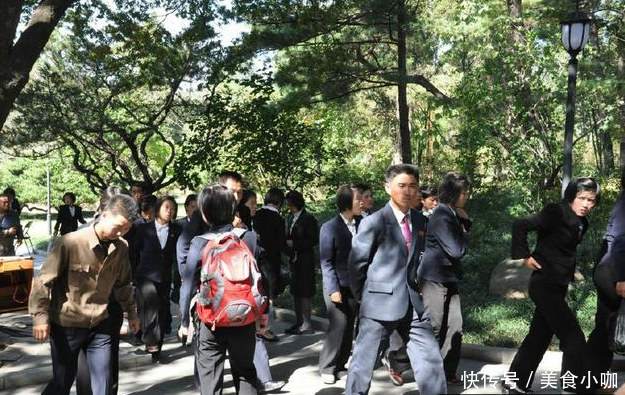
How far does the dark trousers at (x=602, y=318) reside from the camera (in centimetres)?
488

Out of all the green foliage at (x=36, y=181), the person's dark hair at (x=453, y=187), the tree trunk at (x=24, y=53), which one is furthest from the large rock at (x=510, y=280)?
the green foliage at (x=36, y=181)

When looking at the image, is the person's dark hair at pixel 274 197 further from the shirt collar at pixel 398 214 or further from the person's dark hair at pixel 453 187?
the shirt collar at pixel 398 214

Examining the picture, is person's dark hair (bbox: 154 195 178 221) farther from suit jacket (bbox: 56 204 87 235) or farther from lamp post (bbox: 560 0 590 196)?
suit jacket (bbox: 56 204 87 235)

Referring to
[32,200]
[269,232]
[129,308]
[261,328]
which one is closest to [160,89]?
[269,232]

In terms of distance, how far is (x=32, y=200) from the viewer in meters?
41.5

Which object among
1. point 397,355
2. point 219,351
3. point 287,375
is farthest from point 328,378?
point 219,351

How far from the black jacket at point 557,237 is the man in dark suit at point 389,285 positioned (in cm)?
96

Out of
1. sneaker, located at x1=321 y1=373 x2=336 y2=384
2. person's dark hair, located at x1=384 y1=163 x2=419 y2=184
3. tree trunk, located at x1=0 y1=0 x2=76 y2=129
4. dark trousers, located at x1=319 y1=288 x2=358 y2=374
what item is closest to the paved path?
sneaker, located at x1=321 y1=373 x2=336 y2=384

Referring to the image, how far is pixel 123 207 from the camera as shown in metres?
4.46

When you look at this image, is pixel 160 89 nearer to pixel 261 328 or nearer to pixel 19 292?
pixel 19 292

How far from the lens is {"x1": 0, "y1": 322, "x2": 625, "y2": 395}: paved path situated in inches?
249

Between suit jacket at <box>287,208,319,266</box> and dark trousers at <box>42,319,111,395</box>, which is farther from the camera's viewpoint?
suit jacket at <box>287,208,319,266</box>

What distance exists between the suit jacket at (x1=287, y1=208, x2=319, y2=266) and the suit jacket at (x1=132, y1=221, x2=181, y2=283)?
5.28ft

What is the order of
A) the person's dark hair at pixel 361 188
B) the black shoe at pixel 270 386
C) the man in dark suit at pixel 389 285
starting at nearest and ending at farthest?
the man in dark suit at pixel 389 285 < the black shoe at pixel 270 386 < the person's dark hair at pixel 361 188
